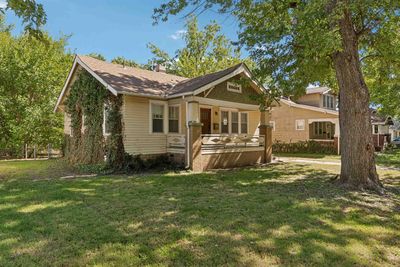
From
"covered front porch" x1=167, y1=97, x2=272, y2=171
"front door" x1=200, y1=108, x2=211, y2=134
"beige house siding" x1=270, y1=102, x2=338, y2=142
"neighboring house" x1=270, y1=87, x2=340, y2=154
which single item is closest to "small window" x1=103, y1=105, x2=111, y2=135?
"covered front porch" x1=167, y1=97, x2=272, y2=171

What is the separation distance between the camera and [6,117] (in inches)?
742

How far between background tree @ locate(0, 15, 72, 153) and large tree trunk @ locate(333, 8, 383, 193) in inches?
718

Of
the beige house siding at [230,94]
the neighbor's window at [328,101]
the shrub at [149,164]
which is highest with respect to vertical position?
the neighbor's window at [328,101]

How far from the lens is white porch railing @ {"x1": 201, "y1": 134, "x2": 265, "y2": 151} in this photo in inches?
509

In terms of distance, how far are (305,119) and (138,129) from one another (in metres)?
17.0

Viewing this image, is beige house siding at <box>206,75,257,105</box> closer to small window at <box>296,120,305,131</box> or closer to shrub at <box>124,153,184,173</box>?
shrub at <box>124,153,184,173</box>

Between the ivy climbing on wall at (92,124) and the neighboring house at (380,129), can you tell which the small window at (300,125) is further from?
the ivy climbing on wall at (92,124)

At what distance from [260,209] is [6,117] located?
19.4 metres

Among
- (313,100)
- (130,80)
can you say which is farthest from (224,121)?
(313,100)

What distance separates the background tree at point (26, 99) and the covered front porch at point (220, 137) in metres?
10.9

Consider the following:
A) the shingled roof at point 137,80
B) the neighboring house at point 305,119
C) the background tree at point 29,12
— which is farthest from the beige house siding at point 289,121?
the background tree at point 29,12

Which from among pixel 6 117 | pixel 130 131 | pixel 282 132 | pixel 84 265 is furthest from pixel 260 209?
pixel 282 132

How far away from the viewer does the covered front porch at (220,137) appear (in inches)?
485

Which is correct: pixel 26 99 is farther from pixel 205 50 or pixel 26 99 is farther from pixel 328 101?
pixel 328 101
